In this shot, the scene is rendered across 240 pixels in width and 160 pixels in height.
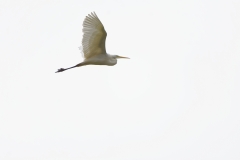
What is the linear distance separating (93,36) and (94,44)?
36cm

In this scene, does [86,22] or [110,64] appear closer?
[86,22]

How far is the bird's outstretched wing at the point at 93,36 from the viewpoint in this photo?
1638cm

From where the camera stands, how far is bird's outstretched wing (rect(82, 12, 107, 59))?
1638 centimetres

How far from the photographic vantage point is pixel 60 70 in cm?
1792

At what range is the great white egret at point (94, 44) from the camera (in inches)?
647

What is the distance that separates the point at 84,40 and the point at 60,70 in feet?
4.37

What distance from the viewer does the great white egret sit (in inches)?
647

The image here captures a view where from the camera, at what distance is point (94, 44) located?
Answer: 17.2 metres

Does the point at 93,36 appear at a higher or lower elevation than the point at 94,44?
higher

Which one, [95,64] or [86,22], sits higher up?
[86,22]

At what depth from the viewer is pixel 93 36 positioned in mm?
16844

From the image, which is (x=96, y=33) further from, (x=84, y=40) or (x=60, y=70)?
(x=60, y=70)

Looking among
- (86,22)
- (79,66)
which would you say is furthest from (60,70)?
(86,22)

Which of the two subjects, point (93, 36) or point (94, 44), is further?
point (94, 44)
